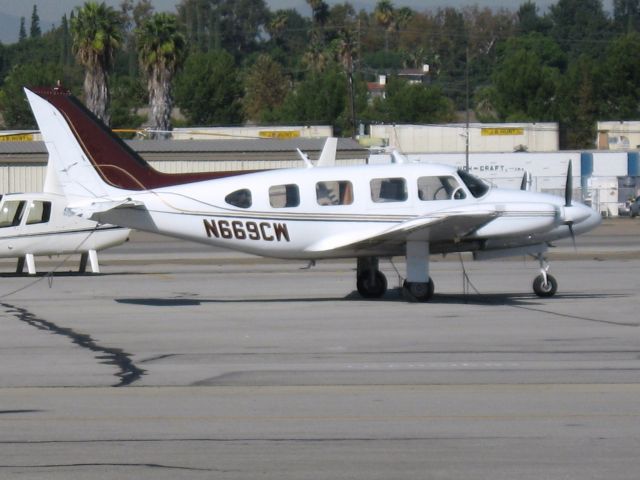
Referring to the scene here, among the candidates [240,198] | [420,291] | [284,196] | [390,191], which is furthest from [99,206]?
[420,291]

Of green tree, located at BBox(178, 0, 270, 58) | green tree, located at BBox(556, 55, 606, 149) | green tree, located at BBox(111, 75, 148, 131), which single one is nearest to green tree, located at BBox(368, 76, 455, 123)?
green tree, located at BBox(556, 55, 606, 149)

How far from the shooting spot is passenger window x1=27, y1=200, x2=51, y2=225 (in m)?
24.3

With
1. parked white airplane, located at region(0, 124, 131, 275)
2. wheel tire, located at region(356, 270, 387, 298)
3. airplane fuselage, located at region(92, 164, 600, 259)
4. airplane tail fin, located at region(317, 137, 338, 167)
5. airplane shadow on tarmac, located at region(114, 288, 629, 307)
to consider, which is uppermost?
airplane tail fin, located at region(317, 137, 338, 167)

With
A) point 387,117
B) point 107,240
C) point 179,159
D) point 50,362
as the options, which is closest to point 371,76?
point 387,117

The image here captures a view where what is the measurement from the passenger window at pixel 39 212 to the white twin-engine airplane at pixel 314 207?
16.7 ft

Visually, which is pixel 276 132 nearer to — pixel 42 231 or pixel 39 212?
pixel 39 212

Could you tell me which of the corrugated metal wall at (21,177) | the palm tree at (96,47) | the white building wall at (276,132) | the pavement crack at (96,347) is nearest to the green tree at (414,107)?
the white building wall at (276,132)

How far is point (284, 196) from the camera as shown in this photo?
62.1 ft

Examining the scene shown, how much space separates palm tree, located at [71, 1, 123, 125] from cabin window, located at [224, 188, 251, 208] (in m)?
43.9

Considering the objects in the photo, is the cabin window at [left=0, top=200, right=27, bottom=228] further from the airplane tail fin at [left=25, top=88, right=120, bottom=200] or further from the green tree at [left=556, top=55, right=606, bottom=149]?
the green tree at [left=556, top=55, right=606, bottom=149]

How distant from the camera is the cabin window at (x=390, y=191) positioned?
62.5 ft

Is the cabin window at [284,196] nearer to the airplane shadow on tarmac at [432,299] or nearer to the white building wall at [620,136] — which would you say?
the airplane shadow on tarmac at [432,299]

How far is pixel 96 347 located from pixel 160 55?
2030 inches

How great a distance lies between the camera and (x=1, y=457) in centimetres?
845
